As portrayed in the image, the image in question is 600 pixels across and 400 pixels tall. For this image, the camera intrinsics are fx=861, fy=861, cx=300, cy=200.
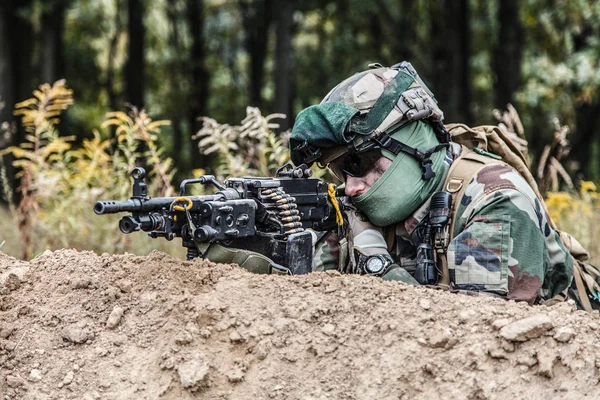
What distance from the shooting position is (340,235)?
15.0ft

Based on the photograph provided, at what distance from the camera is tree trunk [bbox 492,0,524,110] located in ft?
51.2

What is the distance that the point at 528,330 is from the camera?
9.02 ft

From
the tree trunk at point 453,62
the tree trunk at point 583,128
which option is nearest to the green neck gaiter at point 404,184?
the tree trunk at point 453,62

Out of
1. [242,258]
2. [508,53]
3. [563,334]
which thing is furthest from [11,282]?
[508,53]

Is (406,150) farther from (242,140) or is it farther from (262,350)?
(242,140)

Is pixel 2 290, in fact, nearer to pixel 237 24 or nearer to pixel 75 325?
pixel 75 325

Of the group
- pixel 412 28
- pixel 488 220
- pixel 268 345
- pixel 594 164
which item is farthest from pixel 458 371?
pixel 594 164

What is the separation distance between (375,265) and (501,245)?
0.67m

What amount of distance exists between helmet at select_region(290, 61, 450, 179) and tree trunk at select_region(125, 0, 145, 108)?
14484 millimetres

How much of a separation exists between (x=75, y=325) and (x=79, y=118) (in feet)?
66.4

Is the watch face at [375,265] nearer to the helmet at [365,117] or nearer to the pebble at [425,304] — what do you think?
the helmet at [365,117]

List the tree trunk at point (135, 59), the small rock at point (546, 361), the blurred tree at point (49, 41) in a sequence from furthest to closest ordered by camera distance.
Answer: the tree trunk at point (135, 59)
the blurred tree at point (49, 41)
the small rock at point (546, 361)

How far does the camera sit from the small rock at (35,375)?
295cm

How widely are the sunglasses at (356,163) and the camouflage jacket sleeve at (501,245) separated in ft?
1.72
